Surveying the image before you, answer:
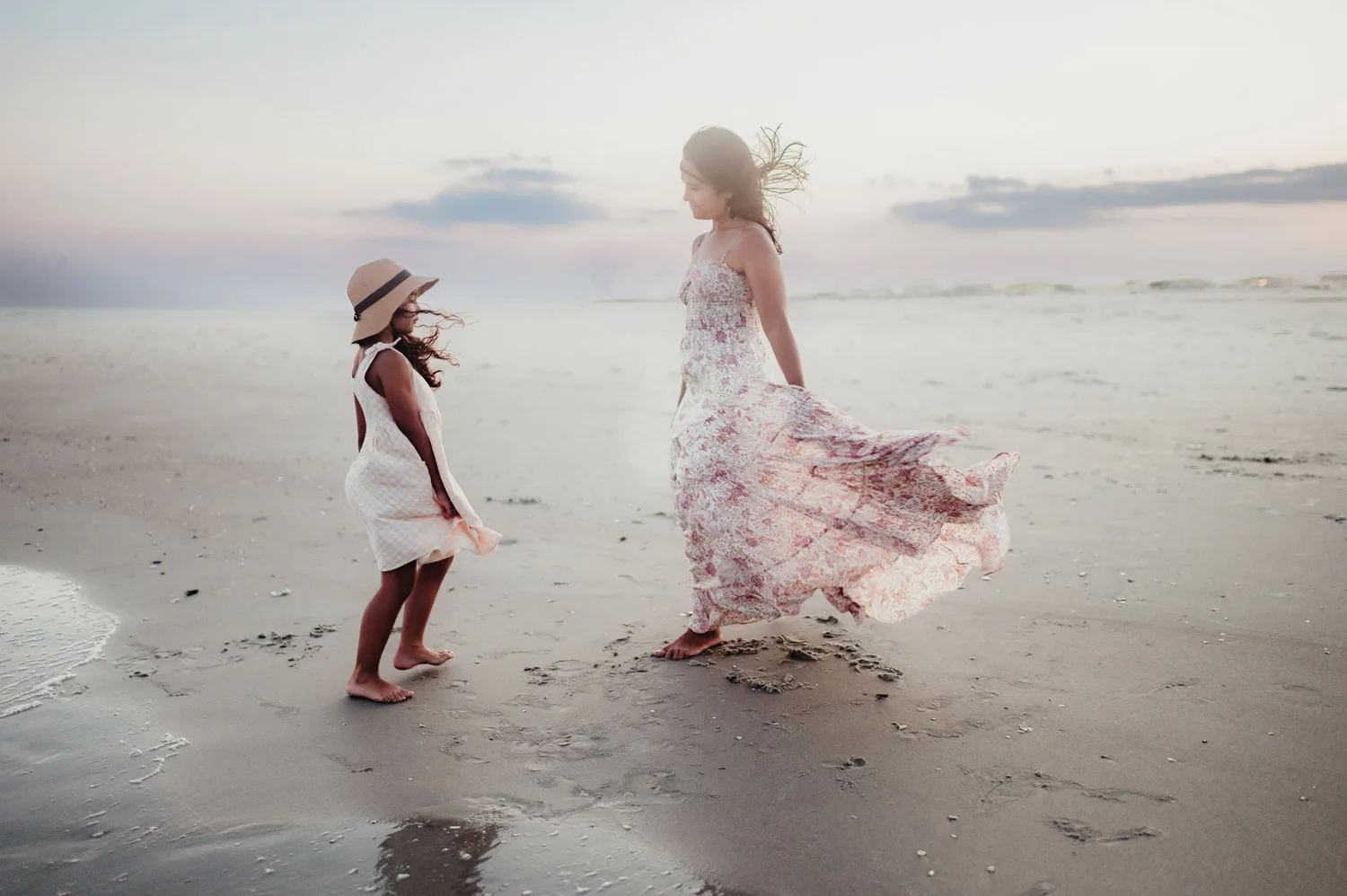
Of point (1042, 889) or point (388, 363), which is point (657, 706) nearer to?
point (1042, 889)

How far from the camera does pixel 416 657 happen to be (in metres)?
4.11

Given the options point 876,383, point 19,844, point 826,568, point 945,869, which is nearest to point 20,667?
point 19,844

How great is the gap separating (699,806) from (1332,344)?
17.0 metres

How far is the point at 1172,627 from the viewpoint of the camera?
14.5 ft

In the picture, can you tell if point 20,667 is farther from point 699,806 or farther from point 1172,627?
point 1172,627

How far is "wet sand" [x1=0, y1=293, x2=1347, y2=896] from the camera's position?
9.11 feet

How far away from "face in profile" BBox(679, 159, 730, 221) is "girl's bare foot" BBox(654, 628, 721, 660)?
182cm

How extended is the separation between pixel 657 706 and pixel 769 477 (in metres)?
1.03

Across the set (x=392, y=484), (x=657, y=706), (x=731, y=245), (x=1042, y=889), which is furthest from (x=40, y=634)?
(x=1042, y=889)

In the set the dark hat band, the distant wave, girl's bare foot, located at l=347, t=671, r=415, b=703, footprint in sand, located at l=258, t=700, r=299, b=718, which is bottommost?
footprint in sand, located at l=258, t=700, r=299, b=718

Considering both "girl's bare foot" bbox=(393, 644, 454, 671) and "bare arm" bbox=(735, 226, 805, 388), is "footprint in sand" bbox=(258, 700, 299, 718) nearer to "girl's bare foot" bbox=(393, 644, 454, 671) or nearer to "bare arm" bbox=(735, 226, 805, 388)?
"girl's bare foot" bbox=(393, 644, 454, 671)

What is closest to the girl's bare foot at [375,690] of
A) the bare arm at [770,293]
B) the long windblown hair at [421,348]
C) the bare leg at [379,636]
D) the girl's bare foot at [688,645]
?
the bare leg at [379,636]

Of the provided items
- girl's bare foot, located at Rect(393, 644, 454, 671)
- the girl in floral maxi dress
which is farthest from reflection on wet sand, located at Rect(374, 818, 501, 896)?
the girl in floral maxi dress

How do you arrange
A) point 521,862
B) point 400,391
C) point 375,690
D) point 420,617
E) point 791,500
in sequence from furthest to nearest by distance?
1. point 420,617
2. point 791,500
3. point 375,690
4. point 400,391
5. point 521,862
